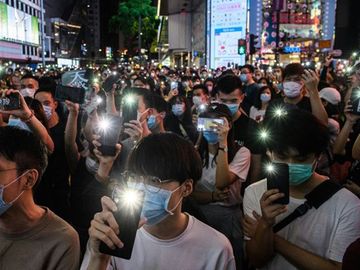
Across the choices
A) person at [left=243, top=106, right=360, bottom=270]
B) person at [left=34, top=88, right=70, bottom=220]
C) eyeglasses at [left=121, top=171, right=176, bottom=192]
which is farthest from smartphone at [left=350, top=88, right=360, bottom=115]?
person at [left=34, top=88, right=70, bottom=220]

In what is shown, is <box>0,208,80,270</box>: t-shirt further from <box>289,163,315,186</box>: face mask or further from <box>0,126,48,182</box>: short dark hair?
<box>289,163,315,186</box>: face mask

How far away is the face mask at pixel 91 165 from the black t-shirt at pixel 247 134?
1.28 meters

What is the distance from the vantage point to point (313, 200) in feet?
8.08

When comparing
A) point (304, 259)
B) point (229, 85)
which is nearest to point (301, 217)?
point (304, 259)

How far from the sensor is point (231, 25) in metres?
29.6

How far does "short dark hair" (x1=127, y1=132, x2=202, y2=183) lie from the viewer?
223 centimetres

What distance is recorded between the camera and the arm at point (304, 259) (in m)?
2.34

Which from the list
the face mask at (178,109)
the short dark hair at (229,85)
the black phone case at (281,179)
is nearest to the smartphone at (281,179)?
the black phone case at (281,179)

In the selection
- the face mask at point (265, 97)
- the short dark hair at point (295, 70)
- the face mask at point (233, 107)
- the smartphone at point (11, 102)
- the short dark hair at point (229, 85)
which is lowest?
the face mask at point (265, 97)

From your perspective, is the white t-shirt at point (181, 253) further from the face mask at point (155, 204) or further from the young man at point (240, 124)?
the young man at point (240, 124)

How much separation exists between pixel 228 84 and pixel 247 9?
2555cm

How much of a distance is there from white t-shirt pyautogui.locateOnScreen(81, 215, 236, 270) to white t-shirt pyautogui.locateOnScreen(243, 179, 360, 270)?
44cm

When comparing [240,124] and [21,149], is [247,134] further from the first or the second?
[21,149]

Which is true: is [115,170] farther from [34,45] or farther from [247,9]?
[34,45]
